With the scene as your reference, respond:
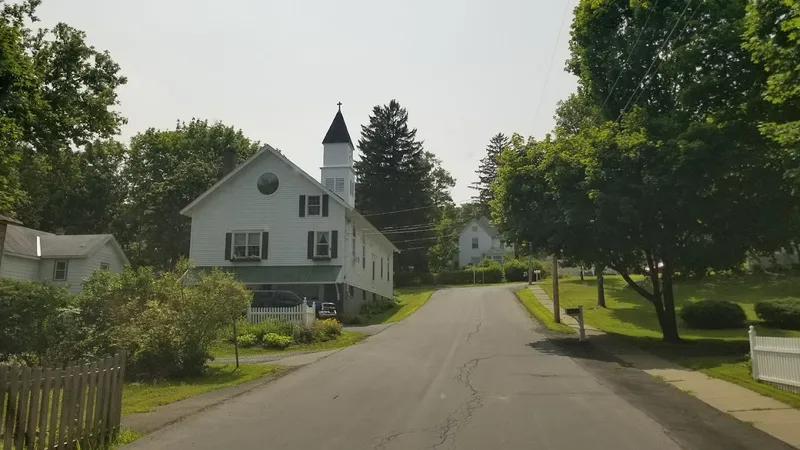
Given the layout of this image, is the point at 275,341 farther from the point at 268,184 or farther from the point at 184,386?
the point at 268,184

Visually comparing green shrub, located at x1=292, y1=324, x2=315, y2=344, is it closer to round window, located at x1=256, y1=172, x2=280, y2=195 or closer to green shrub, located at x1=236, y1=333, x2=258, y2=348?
green shrub, located at x1=236, y1=333, x2=258, y2=348

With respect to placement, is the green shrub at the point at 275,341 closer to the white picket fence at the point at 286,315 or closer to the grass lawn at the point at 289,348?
the grass lawn at the point at 289,348

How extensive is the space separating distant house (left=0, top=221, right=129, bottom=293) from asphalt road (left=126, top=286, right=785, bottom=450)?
30.2 m

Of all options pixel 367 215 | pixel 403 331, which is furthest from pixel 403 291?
pixel 403 331

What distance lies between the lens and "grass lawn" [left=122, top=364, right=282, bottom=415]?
12.0 m

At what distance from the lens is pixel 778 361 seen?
13414mm

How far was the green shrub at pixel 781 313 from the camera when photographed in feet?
86.8

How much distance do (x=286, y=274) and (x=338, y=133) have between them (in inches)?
637

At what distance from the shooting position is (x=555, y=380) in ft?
47.6

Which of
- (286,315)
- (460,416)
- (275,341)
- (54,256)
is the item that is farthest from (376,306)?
(460,416)

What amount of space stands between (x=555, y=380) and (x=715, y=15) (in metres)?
12.5

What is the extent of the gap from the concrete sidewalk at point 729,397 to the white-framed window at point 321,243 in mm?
20085

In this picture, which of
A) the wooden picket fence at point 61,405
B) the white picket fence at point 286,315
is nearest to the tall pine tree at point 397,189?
the white picket fence at point 286,315

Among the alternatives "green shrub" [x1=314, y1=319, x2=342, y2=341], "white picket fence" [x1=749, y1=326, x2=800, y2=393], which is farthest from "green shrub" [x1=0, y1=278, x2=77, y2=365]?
"white picket fence" [x1=749, y1=326, x2=800, y2=393]
